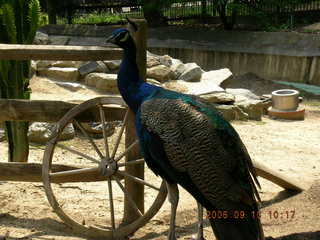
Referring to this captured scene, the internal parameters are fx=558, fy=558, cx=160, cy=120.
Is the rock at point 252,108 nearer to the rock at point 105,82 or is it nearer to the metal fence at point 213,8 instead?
the rock at point 105,82

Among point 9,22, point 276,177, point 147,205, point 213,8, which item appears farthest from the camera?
point 213,8

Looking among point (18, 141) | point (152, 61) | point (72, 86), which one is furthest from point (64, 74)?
point (18, 141)

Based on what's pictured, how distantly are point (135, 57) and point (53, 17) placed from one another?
13468 mm

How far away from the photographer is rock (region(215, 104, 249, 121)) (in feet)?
28.7

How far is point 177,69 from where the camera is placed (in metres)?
10.1

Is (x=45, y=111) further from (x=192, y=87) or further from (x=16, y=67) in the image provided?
(x=192, y=87)

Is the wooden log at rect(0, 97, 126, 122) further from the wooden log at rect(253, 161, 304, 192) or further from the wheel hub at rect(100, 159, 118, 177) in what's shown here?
the wooden log at rect(253, 161, 304, 192)

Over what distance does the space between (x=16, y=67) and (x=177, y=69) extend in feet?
15.6

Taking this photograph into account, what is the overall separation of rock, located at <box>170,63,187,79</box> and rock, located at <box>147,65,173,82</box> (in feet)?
0.86

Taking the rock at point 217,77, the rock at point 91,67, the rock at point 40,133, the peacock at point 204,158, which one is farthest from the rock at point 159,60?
the peacock at point 204,158

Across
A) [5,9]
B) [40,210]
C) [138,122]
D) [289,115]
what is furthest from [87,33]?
[138,122]

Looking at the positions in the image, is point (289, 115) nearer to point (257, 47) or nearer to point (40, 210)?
point (257, 47)

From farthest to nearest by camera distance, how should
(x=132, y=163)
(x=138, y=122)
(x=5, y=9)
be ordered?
(x=5, y=9), (x=132, y=163), (x=138, y=122)

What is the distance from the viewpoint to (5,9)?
5668 millimetres
